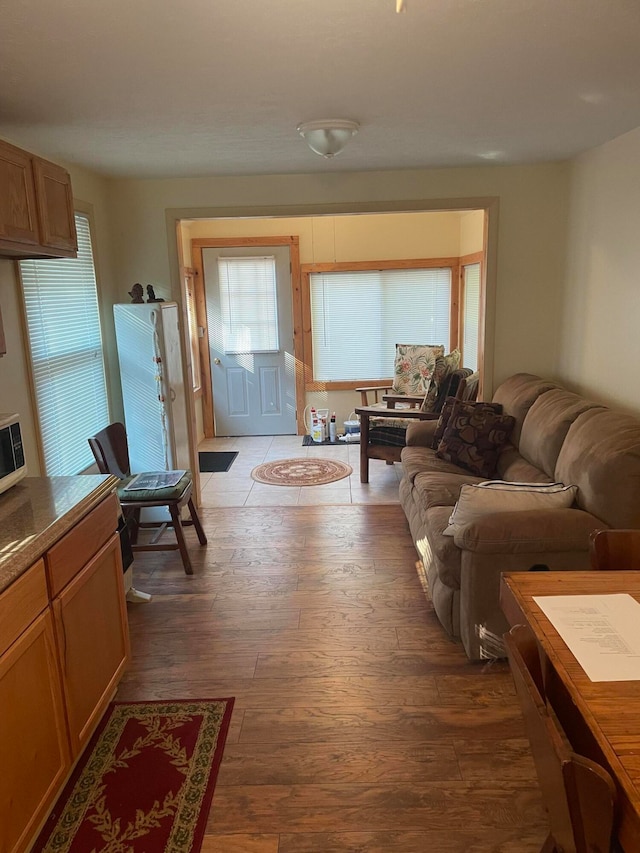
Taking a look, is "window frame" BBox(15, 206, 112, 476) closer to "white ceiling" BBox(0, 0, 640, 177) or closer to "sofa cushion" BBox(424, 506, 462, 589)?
"white ceiling" BBox(0, 0, 640, 177)

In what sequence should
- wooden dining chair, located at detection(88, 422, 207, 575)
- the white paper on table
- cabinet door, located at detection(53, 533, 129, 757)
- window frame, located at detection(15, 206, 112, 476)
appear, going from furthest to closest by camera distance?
wooden dining chair, located at detection(88, 422, 207, 575) < window frame, located at detection(15, 206, 112, 476) < cabinet door, located at detection(53, 533, 129, 757) < the white paper on table

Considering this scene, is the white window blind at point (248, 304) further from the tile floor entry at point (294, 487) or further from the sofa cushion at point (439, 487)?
the sofa cushion at point (439, 487)

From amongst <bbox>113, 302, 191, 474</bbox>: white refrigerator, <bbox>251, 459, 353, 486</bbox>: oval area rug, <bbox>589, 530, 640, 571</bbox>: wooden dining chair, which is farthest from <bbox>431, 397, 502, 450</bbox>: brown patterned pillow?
<bbox>589, 530, 640, 571</bbox>: wooden dining chair

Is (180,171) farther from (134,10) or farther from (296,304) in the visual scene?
(296,304)

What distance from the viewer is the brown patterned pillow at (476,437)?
146 inches

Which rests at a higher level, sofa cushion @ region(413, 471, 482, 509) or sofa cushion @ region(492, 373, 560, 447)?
sofa cushion @ region(492, 373, 560, 447)

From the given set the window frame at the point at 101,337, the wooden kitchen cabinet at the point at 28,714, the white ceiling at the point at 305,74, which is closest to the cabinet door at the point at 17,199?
the white ceiling at the point at 305,74

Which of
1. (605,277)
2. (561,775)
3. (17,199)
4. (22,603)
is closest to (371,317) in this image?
(605,277)

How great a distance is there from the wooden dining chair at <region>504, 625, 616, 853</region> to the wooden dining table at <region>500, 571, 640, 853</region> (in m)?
0.04

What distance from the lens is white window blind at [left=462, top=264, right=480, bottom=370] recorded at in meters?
5.98

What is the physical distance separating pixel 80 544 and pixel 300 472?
3383mm

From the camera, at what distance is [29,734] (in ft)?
5.43

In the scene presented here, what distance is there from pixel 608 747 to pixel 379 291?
5850 mm

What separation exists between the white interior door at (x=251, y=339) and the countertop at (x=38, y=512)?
14.1 feet
